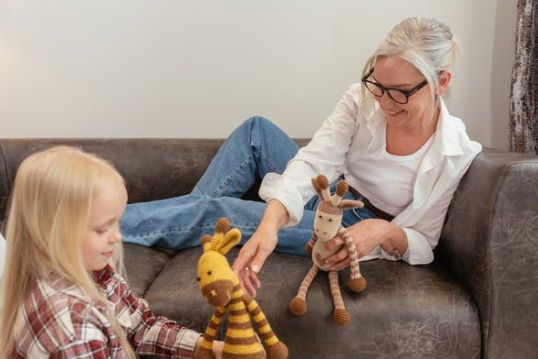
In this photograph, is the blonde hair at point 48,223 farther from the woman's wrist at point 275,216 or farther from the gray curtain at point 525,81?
the gray curtain at point 525,81

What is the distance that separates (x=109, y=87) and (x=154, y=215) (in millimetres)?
854

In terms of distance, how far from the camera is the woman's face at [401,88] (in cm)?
113

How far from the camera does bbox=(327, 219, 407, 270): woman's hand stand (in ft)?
3.60

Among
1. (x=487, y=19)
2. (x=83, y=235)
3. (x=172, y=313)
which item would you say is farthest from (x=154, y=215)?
(x=487, y=19)

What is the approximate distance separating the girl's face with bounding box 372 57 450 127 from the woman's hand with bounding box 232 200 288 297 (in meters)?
0.35

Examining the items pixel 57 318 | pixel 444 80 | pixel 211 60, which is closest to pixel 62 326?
pixel 57 318

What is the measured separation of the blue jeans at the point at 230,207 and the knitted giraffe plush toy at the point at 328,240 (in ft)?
0.62

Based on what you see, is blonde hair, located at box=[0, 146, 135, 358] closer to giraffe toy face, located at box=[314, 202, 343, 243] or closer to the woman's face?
giraffe toy face, located at box=[314, 202, 343, 243]

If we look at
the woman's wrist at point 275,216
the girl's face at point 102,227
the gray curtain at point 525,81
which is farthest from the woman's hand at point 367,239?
the gray curtain at point 525,81

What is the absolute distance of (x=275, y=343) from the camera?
34.8 inches

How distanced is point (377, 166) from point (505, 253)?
15.2 inches

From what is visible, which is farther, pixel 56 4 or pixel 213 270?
pixel 56 4

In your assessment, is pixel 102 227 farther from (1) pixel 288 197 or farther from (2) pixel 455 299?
(2) pixel 455 299

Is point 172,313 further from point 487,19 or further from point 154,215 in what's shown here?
point 487,19
